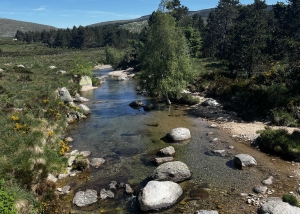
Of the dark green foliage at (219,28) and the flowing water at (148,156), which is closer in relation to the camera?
the flowing water at (148,156)

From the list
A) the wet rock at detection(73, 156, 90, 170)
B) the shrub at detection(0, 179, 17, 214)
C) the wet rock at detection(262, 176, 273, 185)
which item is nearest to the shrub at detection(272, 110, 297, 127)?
the wet rock at detection(262, 176, 273, 185)

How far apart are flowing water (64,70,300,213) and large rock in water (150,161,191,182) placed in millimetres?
539

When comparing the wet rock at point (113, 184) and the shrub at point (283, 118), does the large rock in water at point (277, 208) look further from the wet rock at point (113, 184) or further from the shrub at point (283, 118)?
the shrub at point (283, 118)

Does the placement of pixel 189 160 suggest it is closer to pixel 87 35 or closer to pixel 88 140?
pixel 88 140

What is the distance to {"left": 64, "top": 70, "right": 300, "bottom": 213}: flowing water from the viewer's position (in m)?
17.6

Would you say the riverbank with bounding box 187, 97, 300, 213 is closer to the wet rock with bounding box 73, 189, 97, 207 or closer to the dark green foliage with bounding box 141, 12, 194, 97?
the dark green foliage with bounding box 141, 12, 194, 97

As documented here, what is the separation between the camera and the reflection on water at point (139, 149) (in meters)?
19.4

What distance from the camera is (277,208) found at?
15.0 m

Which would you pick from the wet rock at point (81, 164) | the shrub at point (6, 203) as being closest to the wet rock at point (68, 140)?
the wet rock at point (81, 164)

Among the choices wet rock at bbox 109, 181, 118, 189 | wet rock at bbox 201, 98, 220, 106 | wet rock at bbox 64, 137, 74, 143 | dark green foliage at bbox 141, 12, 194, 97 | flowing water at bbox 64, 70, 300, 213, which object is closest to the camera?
flowing water at bbox 64, 70, 300, 213

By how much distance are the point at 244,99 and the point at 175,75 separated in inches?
437

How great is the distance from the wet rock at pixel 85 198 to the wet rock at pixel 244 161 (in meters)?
12.3

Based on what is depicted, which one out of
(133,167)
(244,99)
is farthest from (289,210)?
(244,99)

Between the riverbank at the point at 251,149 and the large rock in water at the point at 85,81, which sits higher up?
the large rock in water at the point at 85,81
